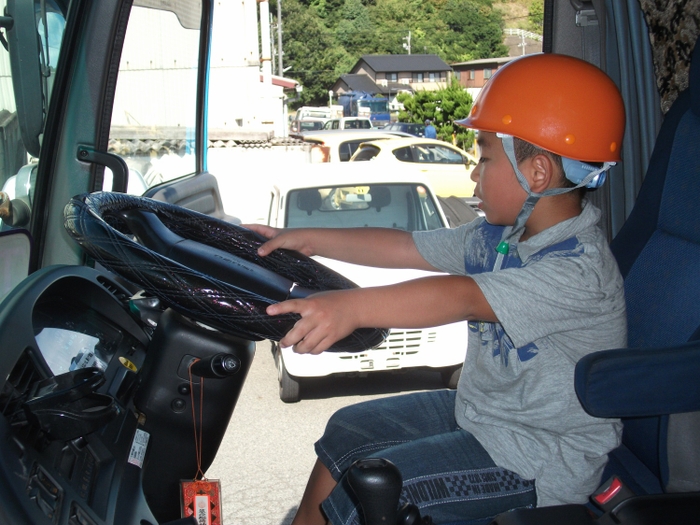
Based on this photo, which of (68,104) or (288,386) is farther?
(288,386)

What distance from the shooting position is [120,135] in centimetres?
280

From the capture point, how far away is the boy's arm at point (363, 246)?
6.44 feet

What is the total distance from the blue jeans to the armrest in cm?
28

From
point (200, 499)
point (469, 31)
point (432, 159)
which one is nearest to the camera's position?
point (200, 499)

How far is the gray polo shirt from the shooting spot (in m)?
1.50

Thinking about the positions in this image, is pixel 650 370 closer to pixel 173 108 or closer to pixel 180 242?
pixel 180 242

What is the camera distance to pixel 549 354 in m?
1.61

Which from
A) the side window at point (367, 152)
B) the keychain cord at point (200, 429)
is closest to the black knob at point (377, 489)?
the keychain cord at point (200, 429)

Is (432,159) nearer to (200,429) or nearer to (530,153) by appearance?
(530,153)

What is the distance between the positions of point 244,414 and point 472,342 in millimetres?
3668

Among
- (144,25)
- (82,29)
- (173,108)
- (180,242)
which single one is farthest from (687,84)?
(173,108)

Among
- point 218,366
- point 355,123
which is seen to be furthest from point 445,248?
point 355,123

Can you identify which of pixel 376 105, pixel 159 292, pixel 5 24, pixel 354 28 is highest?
pixel 354 28

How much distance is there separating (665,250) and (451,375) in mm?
3780
